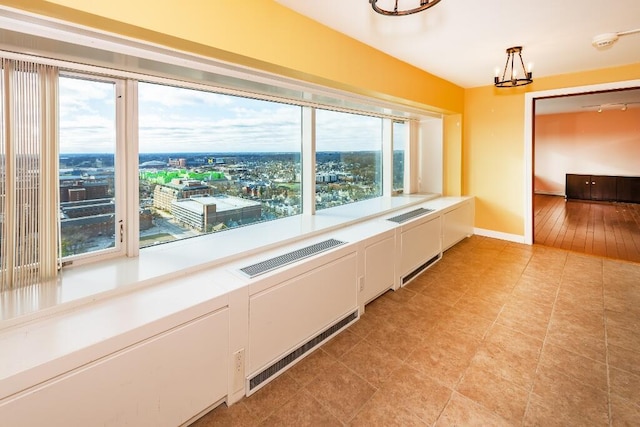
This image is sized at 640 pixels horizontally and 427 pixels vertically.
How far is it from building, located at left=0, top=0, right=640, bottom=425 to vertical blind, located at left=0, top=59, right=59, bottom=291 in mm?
224

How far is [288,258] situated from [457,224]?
3559 mm

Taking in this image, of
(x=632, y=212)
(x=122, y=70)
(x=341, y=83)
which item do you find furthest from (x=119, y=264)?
(x=632, y=212)

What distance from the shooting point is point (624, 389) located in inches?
77.0

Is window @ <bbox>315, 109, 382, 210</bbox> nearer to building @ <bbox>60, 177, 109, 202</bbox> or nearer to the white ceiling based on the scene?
the white ceiling

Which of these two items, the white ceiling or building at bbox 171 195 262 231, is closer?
the white ceiling

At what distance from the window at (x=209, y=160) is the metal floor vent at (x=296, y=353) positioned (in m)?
1.26

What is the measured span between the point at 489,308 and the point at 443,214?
5.39ft

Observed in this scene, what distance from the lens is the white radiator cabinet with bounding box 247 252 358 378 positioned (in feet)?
6.35

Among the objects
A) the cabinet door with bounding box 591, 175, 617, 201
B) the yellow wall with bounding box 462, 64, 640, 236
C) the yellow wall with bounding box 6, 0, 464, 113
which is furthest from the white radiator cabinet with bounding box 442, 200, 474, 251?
the cabinet door with bounding box 591, 175, 617, 201

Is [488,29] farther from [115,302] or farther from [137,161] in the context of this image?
[115,302]

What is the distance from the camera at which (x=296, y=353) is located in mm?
2236

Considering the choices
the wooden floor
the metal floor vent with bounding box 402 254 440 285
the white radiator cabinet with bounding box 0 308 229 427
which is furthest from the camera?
the wooden floor

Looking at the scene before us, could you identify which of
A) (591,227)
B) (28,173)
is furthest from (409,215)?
(591,227)

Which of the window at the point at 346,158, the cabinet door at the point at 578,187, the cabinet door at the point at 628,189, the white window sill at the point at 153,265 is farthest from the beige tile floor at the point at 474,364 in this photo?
the cabinet door at the point at 578,187
